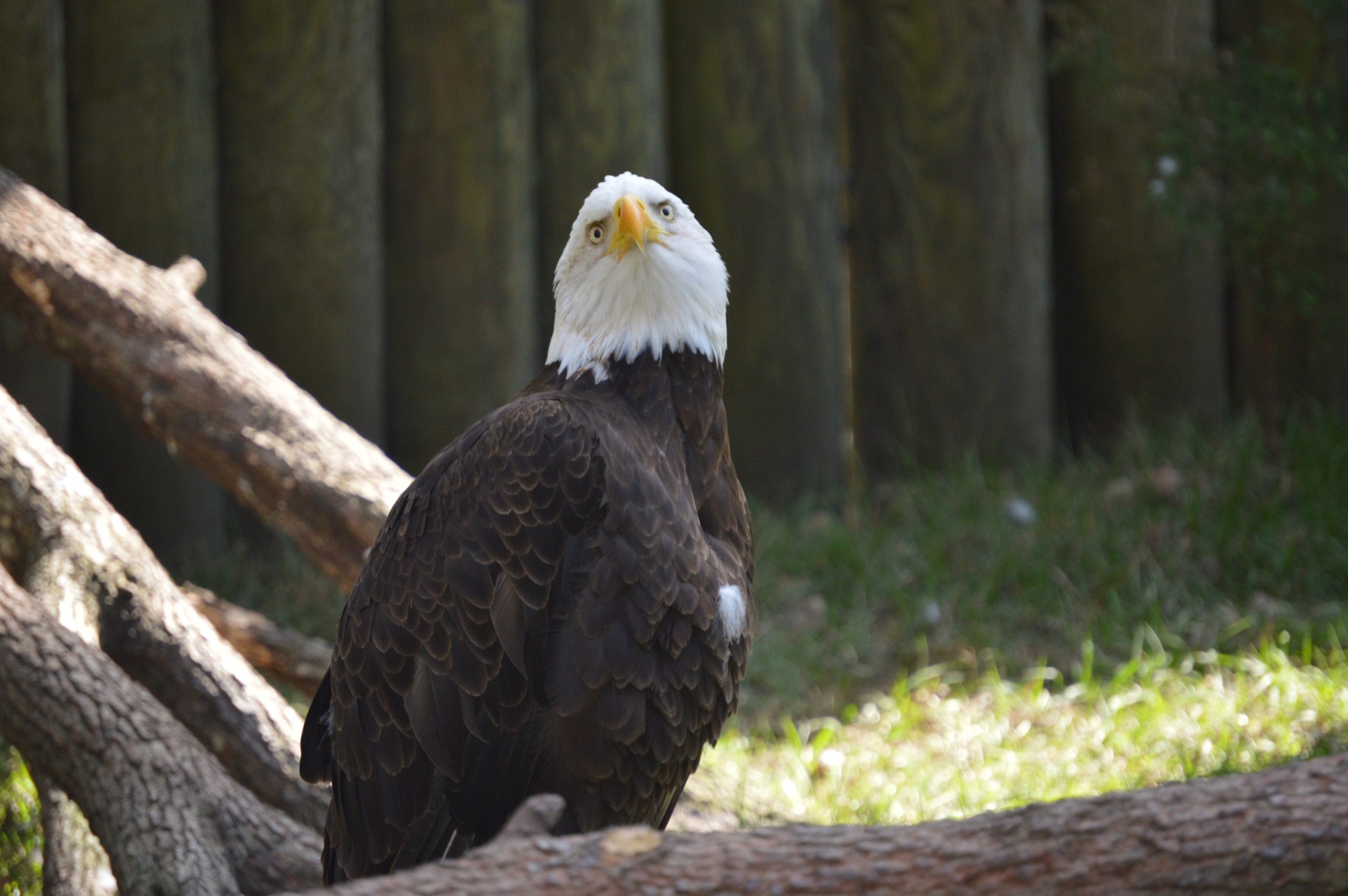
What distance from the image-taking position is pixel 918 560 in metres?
4.61

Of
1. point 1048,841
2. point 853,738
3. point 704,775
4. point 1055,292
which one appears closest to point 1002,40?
point 1055,292

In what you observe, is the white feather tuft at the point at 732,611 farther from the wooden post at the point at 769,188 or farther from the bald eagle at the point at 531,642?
the wooden post at the point at 769,188

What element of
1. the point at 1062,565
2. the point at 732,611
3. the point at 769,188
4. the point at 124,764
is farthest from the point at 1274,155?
the point at 124,764

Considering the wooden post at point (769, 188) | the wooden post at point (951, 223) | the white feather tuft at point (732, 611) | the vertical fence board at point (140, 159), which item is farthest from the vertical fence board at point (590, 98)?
the white feather tuft at point (732, 611)

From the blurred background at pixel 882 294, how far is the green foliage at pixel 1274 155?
0.05ft

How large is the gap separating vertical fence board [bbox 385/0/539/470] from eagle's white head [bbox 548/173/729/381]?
1.64 meters

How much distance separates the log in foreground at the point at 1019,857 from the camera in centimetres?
161

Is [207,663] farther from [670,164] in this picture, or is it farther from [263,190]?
[670,164]

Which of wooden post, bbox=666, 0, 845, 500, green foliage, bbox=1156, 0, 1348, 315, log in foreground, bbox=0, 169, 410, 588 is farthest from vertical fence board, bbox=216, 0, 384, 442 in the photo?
green foliage, bbox=1156, 0, 1348, 315

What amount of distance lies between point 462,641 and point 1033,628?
238 cm

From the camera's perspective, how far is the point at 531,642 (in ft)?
7.95

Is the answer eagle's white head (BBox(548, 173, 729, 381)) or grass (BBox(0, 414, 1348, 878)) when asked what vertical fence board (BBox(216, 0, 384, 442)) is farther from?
eagle's white head (BBox(548, 173, 729, 381))

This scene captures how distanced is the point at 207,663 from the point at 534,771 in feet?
3.11

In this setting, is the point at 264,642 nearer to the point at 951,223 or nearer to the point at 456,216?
the point at 456,216
